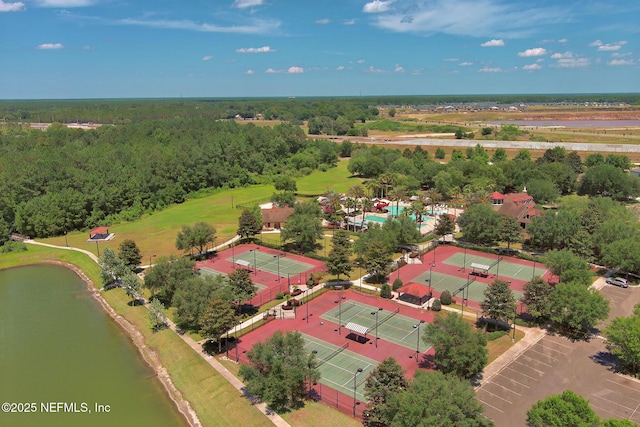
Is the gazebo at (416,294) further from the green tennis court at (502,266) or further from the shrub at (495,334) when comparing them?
the green tennis court at (502,266)

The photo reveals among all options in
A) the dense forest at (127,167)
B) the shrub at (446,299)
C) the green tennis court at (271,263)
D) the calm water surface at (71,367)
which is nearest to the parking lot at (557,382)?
the shrub at (446,299)

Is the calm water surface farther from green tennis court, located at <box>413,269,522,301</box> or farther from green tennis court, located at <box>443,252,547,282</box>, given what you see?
green tennis court, located at <box>443,252,547,282</box>

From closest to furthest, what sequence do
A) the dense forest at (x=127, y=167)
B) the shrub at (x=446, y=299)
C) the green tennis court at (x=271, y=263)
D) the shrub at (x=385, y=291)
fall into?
the shrub at (x=446, y=299) < the shrub at (x=385, y=291) < the green tennis court at (x=271, y=263) < the dense forest at (x=127, y=167)

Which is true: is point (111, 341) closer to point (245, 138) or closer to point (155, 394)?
point (155, 394)

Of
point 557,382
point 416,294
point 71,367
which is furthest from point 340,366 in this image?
point 71,367

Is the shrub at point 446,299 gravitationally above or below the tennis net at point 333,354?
above

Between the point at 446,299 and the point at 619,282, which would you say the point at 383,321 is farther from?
the point at 619,282

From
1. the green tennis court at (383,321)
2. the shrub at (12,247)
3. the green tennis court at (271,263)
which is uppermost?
the green tennis court at (271,263)

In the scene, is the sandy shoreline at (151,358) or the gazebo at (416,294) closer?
the sandy shoreline at (151,358)
